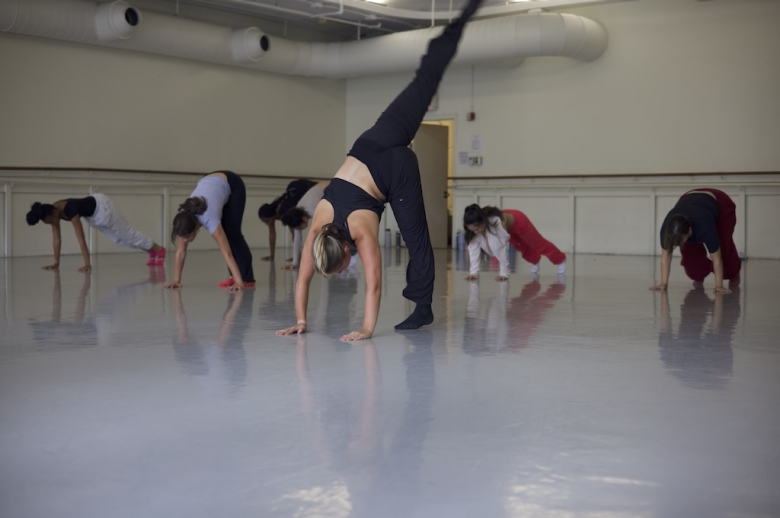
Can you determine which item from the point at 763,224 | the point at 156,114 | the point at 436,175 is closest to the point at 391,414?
the point at 763,224

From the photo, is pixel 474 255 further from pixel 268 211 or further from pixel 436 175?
pixel 436 175

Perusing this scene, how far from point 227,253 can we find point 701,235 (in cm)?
350

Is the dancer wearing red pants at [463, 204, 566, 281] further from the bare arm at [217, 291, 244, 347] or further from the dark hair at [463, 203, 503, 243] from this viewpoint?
the bare arm at [217, 291, 244, 347]

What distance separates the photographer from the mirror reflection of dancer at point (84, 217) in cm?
830

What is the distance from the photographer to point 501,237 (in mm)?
7293

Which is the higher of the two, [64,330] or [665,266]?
[665,266]

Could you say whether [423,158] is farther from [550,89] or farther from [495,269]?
[495,269]

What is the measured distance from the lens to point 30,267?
8695 mm

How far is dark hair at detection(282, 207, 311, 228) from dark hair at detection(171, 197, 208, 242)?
2.14 m

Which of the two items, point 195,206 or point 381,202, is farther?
point 195,206

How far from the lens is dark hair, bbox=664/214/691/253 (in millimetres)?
5906

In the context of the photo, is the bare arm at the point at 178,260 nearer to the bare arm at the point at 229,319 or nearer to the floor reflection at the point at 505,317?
the bare arm at the point at 229,319

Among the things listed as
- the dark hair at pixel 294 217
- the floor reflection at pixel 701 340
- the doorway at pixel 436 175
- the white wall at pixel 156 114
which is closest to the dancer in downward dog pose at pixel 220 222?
the dark hair at pixel 294 217

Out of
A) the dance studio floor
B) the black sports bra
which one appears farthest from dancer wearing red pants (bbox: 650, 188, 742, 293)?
the black sports bra
